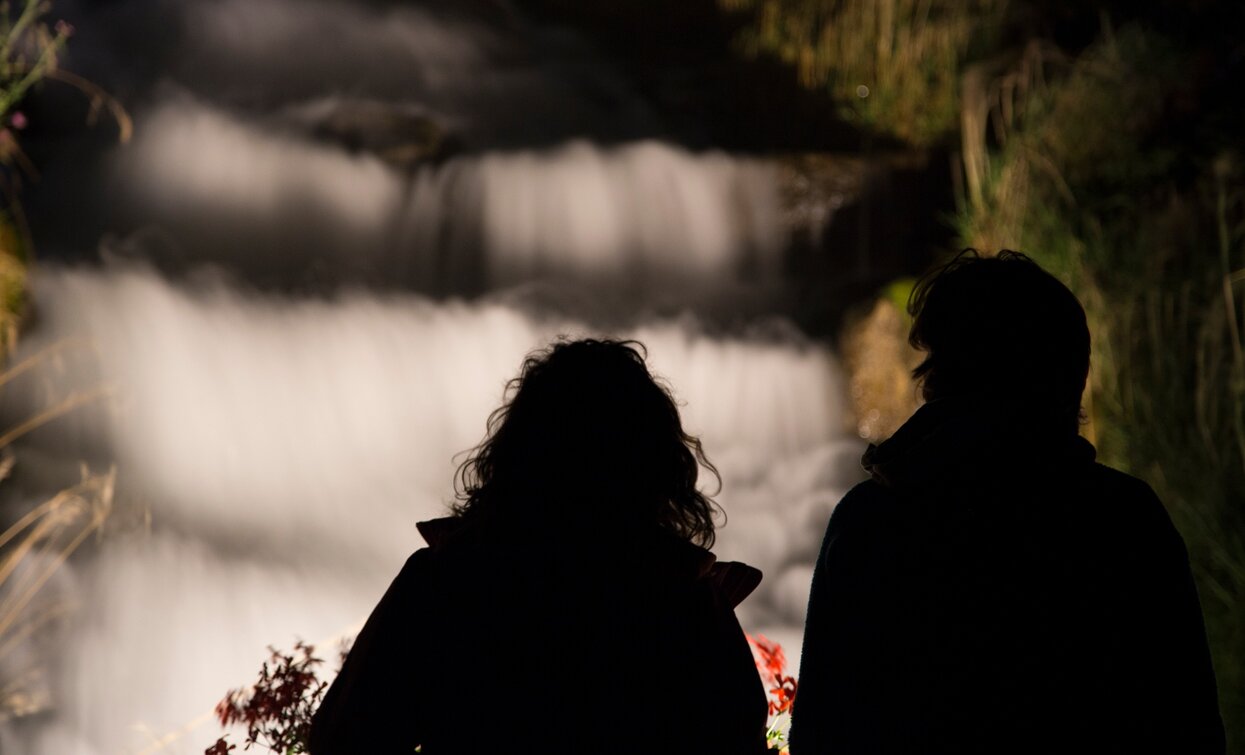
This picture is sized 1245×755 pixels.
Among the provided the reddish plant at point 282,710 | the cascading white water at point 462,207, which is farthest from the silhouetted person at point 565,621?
the cascading white water at point 462,207

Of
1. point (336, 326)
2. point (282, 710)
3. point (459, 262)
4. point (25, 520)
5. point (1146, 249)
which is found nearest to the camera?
point (282, 710)

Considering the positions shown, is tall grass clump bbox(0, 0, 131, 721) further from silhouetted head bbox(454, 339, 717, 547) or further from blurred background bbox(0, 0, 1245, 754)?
silhouetted head bbox(454, 339, 717, 547)

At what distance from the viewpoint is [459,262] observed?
249 inches

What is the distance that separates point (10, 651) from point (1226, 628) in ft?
16.3

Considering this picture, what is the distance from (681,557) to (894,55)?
5639mm

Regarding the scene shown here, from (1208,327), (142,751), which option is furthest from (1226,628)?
(142,751)

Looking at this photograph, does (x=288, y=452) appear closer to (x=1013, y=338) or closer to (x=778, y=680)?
(x=778, y=680)

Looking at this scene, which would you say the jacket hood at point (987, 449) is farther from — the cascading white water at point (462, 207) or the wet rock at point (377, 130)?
the wet rock at point (377, 130)

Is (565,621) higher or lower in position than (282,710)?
lower

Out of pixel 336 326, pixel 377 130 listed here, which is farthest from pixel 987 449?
pixel 377 130

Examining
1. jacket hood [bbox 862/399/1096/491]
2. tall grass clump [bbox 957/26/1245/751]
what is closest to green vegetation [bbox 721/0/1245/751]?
tall grass clump [bbox 957/26/1245/751]

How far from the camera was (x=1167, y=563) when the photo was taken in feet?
5.11

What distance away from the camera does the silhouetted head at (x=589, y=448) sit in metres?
1.53

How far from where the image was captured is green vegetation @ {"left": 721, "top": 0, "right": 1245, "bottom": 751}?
4.36m
